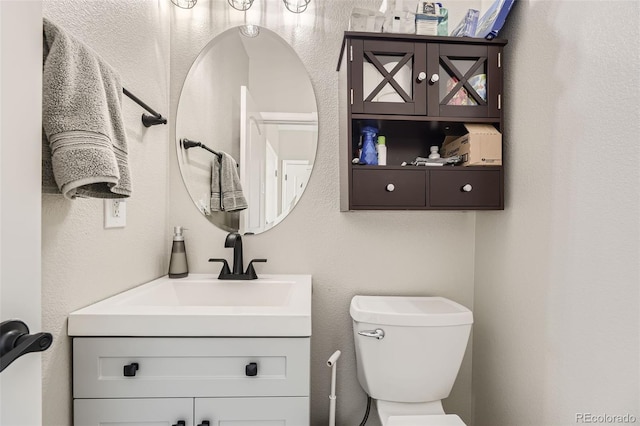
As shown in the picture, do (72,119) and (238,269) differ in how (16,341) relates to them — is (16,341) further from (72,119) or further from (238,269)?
(238,269)

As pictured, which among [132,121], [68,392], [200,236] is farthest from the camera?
[200,236]

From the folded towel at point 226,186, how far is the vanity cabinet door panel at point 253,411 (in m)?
0.78

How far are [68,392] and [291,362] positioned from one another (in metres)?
0.59

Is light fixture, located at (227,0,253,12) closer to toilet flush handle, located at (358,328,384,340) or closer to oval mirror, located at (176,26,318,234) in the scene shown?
oval mirror, located at (176,26,318,234)

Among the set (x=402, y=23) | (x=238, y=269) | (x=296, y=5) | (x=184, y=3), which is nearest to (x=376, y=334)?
(x=238, y=269)

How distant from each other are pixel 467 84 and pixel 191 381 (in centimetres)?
130

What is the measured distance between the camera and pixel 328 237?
146 cm

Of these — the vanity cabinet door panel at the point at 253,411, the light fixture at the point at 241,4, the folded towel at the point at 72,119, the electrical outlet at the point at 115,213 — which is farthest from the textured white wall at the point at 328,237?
the folded towel at the point at 72,119

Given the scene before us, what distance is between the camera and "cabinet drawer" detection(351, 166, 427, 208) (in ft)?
3.94

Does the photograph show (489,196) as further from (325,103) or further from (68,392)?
(68,392)

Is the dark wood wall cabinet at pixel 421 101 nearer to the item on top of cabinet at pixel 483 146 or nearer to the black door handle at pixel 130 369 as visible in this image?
the item on top of cabinet at pixel 483 146

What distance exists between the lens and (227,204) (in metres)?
1.46

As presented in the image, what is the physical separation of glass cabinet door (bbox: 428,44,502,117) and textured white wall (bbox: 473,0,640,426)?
0.24ft

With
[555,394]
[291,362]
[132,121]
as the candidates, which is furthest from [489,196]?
[132,121]
